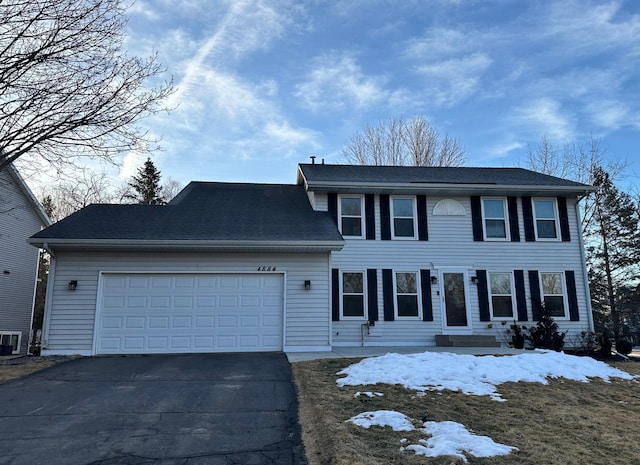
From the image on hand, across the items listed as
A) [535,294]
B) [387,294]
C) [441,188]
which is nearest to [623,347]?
[535,294]

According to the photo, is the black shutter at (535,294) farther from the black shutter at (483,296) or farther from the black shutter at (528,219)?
the black shutter at (483,296)

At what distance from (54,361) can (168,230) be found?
382cm

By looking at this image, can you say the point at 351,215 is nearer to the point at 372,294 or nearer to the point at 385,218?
the point at 385,218

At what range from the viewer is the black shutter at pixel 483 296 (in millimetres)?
12359

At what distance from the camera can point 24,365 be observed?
27.8 ft

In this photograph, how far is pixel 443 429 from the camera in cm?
436

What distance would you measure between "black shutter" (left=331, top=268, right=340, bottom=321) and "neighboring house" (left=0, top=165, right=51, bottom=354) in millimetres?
12147

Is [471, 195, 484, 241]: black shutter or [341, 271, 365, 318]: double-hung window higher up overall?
[471, 195, 484, 241]: black shutter

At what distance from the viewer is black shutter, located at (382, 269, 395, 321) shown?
1200 centimetres

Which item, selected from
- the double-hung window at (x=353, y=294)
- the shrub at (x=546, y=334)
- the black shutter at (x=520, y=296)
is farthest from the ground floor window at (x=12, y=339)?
the shrub at (x=546, y=334)

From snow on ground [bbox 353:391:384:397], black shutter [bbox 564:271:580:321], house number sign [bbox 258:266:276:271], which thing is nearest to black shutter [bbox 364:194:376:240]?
house number sign [bbox 258:266:276:271]

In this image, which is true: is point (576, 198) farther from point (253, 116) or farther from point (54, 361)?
point (54, 361)

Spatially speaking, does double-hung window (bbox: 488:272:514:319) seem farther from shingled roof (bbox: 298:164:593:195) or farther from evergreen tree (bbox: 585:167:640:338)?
evergreen tree (bbox: 585:167:640:338)

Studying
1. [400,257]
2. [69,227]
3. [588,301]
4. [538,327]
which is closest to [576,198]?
[588,301]
